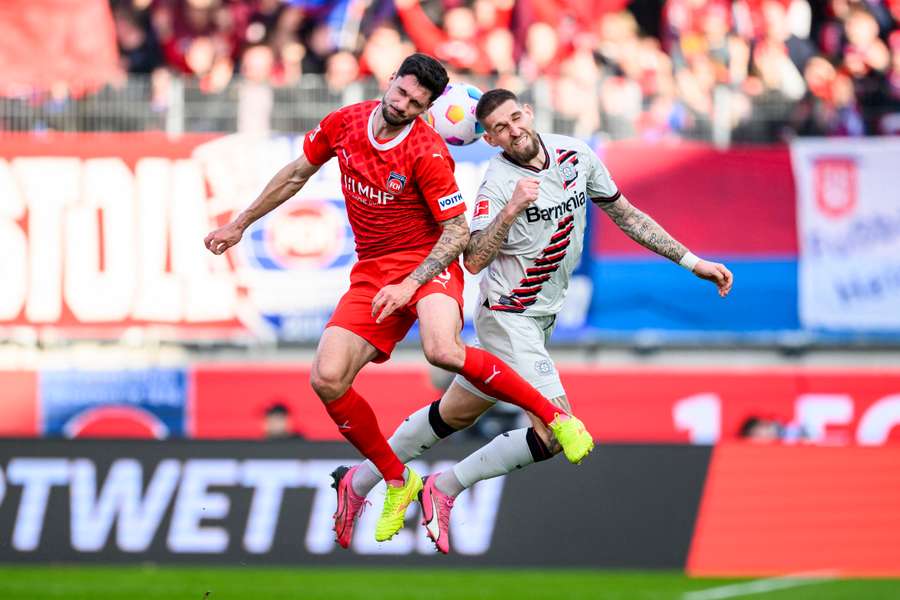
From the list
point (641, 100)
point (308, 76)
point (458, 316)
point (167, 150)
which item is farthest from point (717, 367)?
point (458, 316)

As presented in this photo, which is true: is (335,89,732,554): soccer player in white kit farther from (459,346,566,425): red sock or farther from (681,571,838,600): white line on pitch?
(681,571,838,600): white line on pitch

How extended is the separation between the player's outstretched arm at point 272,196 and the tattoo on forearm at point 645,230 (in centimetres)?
175

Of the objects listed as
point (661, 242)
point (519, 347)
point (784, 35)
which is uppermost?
point (784, 35)

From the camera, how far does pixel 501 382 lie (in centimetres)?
820

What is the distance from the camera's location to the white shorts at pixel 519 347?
8.63 m

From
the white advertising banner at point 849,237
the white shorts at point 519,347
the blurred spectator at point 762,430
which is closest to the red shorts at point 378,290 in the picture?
the white shorts at point 519,347

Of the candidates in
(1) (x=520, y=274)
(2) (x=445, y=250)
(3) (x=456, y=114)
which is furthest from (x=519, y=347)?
(3) (x=456, y=114)

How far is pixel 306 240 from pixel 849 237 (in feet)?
18.0

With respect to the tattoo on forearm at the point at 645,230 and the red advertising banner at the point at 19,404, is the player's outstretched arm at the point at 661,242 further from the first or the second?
the red advertising banner at the point at 19,404

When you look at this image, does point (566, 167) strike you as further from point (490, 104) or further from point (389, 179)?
point (389, 179)

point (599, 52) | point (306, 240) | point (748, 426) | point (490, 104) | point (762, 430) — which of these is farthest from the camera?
point (599, 52)

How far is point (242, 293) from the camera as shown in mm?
15758

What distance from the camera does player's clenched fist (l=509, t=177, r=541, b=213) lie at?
802cm

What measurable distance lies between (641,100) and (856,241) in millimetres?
2593
